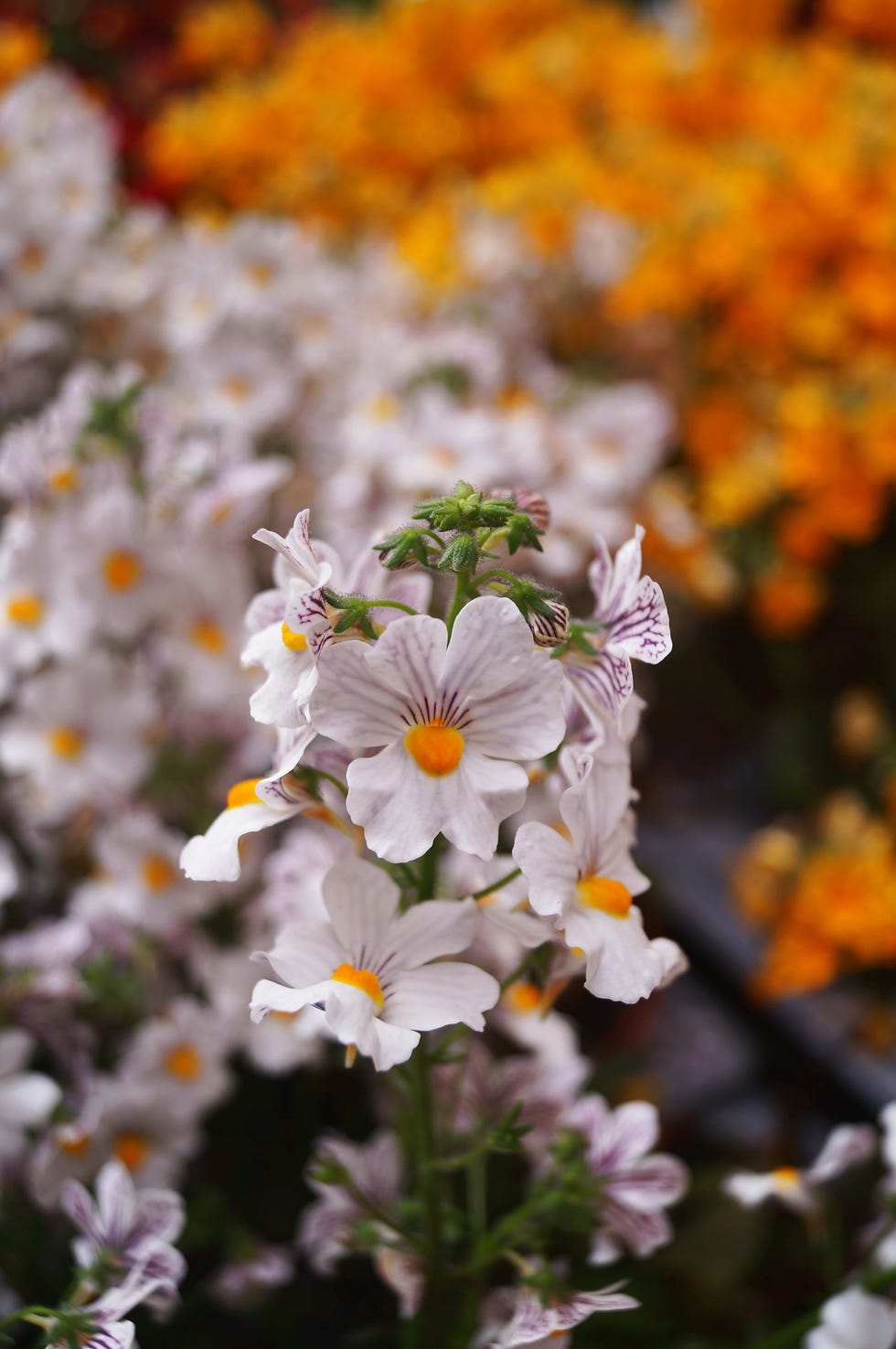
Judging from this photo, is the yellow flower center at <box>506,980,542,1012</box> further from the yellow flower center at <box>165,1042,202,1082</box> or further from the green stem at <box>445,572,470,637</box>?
the green stem at <box>445,572,470,637</box>

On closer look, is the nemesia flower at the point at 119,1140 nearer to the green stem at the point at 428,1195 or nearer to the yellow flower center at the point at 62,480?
the green stem at the point at 428,1195

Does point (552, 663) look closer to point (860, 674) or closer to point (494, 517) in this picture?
point (494, 517)

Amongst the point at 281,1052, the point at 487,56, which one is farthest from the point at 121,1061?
the point at 487,56

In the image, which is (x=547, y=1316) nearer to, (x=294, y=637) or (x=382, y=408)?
(x=294, y=637)

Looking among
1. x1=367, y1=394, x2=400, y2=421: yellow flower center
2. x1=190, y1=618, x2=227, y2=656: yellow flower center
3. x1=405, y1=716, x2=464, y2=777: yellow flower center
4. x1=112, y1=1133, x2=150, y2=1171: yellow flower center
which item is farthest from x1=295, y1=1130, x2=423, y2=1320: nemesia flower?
x1=367, y1=394, x2=400, y2=421: yellow flower center

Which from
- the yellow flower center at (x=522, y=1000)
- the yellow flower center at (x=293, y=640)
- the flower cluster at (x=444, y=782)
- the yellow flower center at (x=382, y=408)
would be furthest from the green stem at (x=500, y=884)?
the yellow flower center at (x=382, y=408)

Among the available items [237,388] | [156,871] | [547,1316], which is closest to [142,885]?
[156,871]
